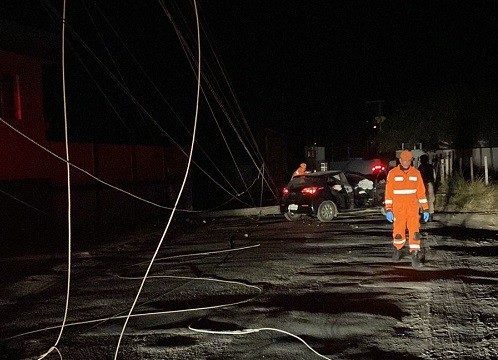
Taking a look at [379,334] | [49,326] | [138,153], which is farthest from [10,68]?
[379,334]

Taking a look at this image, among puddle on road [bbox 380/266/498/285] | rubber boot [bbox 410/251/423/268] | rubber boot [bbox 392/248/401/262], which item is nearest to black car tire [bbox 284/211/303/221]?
rubber boot [bbox 392/248/401/262]

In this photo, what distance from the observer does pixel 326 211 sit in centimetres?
1658

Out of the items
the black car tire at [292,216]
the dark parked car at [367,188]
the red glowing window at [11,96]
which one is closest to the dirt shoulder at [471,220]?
the dark parked car at [367,188]

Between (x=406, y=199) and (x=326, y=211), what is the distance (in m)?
7.58

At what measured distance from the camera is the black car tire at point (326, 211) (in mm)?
16453

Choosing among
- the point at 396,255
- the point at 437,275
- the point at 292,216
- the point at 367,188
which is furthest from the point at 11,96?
the point at 437,275

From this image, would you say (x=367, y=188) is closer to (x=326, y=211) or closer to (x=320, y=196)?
(x=326, y=211)

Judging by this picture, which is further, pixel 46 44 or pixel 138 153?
pixel 138 153

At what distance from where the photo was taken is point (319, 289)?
7746 millimetres

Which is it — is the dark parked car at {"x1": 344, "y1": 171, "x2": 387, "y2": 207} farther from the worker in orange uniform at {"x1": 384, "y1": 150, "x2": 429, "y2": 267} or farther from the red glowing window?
the red glowing window

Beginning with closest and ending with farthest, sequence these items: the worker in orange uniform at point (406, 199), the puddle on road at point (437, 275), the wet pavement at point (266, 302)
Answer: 1. the wet pavement at point (266, 302)
2. the puddle on road at point (437, 275)
3. the worker in orange uniform at point (406, 199)

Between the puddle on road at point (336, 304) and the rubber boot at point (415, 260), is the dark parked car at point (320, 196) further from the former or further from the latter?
the puddle on road at point (336, 304)

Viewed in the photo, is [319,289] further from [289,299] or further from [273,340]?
[273,340]

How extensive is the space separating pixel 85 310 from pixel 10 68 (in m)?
10.4
